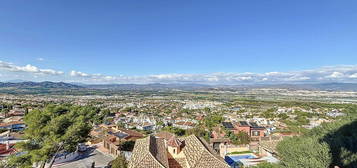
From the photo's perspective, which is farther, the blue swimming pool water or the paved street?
the blue swimming pool water

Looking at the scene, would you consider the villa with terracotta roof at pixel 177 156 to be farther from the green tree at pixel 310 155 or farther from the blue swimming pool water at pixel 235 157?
the blue swimming pool water at pixel 235 157

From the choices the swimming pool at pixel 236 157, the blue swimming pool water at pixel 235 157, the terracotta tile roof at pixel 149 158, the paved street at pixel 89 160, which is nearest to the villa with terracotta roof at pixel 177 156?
the terracotta tile roof at pixel 149 158

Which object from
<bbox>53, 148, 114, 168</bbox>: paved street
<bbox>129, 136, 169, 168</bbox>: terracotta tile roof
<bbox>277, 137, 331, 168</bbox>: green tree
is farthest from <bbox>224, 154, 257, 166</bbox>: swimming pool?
<bbox>53, 148, 114, 168</bbox>: paved street

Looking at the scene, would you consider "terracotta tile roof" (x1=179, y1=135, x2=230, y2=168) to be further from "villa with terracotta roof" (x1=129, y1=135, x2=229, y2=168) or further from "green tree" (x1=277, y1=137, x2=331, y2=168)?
"green tree" (x1=277, y1=137, x2=331, y2=168)

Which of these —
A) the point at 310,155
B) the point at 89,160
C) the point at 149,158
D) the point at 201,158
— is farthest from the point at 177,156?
the point at 89,160

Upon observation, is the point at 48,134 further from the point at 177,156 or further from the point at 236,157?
the point at 236,157
